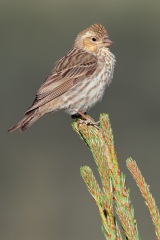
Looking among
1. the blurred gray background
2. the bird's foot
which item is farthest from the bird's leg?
the blurred gray background

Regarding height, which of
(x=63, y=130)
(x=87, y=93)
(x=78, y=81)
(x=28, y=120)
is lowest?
(x=28, y=120)

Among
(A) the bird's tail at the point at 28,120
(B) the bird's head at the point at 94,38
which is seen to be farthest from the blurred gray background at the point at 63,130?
(A) the bird's tail at the point at 28,120

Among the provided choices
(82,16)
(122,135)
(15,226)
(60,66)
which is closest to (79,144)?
(122,135)

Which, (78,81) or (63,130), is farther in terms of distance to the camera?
(63,130)

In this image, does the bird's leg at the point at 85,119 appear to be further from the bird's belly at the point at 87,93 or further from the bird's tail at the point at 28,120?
the bird's tail at the point at 28,120

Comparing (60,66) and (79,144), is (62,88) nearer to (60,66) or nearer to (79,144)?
(60,66)

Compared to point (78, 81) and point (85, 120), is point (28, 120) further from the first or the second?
point (85, 120)

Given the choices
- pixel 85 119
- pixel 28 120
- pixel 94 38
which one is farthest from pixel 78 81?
pixel 85 119

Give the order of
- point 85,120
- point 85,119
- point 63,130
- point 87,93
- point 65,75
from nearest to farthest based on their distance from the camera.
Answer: point 85,120, point 85,119, point 87,93, point 65,75, point 63,130
